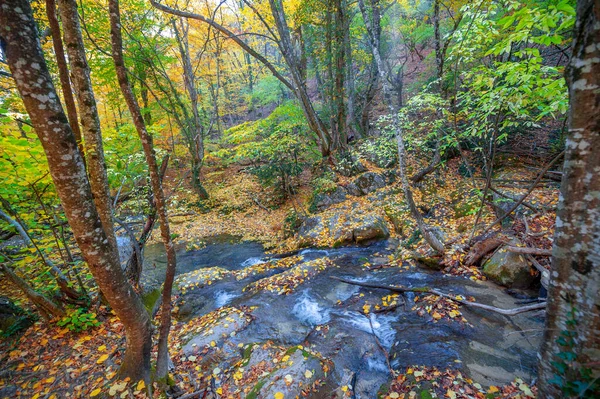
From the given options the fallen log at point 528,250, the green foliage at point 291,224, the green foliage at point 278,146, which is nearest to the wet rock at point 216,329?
the fallen log at point 528,250

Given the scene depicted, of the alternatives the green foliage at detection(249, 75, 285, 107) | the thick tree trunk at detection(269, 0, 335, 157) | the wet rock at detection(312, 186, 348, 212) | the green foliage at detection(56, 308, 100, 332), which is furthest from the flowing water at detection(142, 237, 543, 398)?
the green foliage at detection(249, 75, 285, 107)

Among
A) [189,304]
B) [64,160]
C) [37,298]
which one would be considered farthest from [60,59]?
[189,304]

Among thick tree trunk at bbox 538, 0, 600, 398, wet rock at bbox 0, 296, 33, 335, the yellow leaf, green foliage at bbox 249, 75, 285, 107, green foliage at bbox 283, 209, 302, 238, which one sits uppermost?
green foliage at bbox 249, 75, 285, 107

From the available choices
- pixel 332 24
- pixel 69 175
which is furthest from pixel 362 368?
pixel 332 24

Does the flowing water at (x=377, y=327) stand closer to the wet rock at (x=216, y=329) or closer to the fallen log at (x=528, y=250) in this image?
the wet rock at (x=216, y=329)

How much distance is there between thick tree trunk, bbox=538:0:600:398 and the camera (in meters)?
1.58

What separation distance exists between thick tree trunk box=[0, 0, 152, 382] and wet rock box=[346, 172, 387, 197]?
929 centimetres

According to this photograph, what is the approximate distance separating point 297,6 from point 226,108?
13.6m

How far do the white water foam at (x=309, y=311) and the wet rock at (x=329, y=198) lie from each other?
5.64m

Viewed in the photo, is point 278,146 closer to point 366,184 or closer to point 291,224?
point 291,224

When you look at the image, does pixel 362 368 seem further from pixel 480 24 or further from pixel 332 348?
pixel 480 24

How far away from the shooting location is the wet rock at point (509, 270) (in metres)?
4.70

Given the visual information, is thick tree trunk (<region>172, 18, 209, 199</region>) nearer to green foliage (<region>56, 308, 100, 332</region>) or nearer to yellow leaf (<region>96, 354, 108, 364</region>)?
green foliage (<region>56, 308, 100, 332</region>)

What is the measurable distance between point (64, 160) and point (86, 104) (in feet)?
5.27
